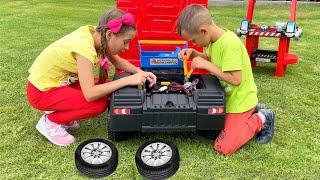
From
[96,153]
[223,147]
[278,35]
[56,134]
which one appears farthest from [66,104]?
[278,35]

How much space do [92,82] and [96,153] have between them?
429 mm

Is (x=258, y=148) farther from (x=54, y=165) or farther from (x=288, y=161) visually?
(x=54, y=165)

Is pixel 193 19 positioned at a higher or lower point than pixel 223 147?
higher

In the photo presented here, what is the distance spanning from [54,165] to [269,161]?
4.12ft

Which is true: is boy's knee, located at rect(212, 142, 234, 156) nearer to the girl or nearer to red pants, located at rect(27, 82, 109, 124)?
the girl

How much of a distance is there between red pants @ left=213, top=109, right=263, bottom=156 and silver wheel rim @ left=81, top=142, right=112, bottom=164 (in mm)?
687

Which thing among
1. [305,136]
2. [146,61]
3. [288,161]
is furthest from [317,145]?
[146,61]

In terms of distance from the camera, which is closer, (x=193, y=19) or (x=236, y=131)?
(x=193, y=19)

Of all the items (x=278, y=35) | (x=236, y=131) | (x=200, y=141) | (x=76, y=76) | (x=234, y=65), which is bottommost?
(x=200, y=141)

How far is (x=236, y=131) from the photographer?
303 cm

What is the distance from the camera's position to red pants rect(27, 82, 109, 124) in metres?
3.02

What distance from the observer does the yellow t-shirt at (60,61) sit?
294 centimetres

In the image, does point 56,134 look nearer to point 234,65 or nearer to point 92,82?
point 92,82

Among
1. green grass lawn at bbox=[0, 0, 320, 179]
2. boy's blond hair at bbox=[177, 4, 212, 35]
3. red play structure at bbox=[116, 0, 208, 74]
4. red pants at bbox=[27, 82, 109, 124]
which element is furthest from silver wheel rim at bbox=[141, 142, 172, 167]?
red play structure at bbox=[116, 0, 208, 74]
